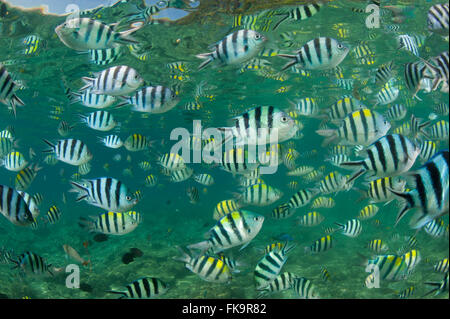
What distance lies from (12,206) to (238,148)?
13.2 feet

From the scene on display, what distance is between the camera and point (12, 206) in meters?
3.87

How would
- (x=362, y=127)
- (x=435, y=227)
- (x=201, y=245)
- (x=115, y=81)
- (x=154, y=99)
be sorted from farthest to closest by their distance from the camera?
(x=435, y=227) < (x=154, y=99) < (x=115, y=81) < (x=362, y=127) < (x=201, y=245)

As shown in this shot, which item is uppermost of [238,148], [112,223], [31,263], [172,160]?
[238,148]

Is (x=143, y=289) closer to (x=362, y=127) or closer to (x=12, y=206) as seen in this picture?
(x=12, y=206)

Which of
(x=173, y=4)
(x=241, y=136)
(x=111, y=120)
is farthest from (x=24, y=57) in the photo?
(x=241, y=136)

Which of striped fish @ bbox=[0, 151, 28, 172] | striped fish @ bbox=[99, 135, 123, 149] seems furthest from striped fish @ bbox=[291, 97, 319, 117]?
striped fish @ bbox=[0, 151, 28, 172]

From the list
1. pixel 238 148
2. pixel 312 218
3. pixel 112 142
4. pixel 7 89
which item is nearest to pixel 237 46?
pixel 238 148

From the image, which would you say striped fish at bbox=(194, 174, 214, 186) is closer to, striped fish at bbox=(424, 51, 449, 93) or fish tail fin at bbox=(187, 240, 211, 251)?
fish tail fin at bbox=(187, 240, 211, 251)

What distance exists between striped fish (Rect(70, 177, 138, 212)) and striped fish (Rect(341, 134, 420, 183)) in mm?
3478

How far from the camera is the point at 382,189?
4.99m

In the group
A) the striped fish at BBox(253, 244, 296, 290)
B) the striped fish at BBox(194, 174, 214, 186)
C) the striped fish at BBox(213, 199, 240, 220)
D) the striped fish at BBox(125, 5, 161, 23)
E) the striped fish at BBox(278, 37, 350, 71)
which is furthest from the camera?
the striped fish at BBox(125, 5, 161, 23)

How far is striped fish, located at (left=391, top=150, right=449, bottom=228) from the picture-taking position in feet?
7.91

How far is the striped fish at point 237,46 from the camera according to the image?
14.4ft
